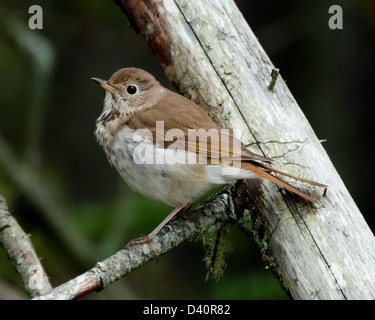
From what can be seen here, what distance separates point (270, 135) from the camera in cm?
343

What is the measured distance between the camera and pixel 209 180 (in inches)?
136

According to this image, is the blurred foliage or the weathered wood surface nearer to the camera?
the weathered wood surface

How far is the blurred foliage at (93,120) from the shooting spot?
451cm

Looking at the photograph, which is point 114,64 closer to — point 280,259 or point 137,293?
point 137,293

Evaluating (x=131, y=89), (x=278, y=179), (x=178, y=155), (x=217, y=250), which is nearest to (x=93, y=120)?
(x=131, y=89)

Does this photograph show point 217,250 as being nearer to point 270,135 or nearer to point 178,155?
point 178,155

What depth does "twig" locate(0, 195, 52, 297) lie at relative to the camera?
3080mm

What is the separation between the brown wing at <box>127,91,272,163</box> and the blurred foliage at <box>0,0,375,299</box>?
48.3 inches

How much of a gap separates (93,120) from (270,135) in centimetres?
365

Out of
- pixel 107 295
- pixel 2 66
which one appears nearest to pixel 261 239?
pixel 107 295

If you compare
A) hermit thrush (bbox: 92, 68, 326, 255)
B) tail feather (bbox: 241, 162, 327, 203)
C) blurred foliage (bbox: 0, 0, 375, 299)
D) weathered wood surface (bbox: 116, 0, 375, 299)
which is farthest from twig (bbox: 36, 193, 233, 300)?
blurred foliage (bbox: 0, 0, 375, 299)

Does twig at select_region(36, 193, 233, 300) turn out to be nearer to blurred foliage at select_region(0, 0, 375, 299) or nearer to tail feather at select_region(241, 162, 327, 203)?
tail feather at select_region(241, 162, 327, 203)

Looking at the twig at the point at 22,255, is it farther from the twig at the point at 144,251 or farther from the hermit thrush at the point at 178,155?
the hermit thrush at the point at 178,155

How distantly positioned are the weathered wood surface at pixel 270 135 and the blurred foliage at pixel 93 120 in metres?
1.16
